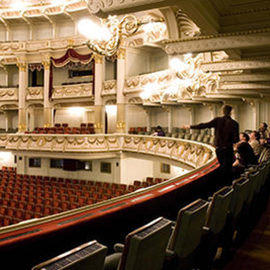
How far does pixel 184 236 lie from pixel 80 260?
0.94 meters

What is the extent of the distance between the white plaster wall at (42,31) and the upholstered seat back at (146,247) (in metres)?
22.5

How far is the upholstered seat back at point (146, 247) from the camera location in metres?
1.53

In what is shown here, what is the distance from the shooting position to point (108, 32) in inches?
320

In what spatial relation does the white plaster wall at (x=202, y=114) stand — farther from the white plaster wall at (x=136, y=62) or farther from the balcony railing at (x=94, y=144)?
the white plaster wall at (x=136, y=62)

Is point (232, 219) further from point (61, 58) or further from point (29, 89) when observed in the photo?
point (29, 89)

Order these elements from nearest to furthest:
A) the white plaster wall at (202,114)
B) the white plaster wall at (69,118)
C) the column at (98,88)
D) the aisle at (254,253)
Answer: the aisle at (254,253) < the white plaster wall at (202,114) < the column at (98,88) < the white plaster wall at (69,118)

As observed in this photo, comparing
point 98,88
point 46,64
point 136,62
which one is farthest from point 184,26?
point 46,64

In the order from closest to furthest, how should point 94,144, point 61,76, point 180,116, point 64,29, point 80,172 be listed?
point 94,144 < point 180,116 < point 80,172 < point 64,29 < point 61,76

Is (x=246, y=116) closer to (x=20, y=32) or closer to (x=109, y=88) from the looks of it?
(x=109, y=88)

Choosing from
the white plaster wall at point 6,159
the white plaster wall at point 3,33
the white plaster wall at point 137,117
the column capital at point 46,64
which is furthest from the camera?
the white plaster wall at point 3,33

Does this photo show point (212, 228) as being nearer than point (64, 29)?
Yes

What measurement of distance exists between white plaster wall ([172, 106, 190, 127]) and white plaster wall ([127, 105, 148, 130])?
7.84 ft

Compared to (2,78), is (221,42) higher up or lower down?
lower down

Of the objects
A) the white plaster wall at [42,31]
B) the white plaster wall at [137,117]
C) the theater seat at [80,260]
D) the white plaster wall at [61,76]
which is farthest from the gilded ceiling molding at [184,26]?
the white plaster wall at [42,31]
